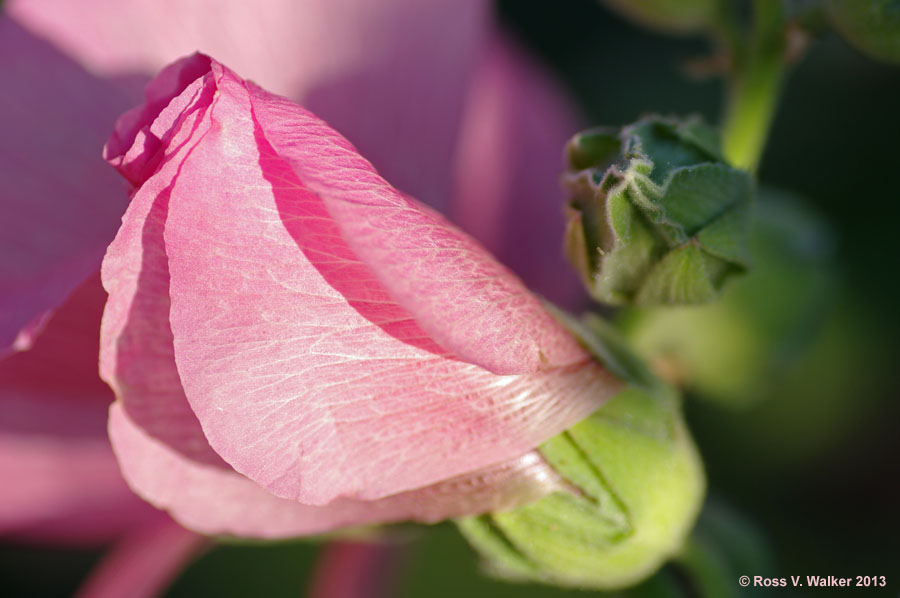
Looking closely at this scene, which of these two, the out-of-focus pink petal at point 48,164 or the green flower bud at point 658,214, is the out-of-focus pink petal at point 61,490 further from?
the green flower bud at point 658,214

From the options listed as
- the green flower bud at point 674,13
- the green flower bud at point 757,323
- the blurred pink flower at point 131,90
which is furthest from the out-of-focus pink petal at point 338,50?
the green flower bud at point 757,323

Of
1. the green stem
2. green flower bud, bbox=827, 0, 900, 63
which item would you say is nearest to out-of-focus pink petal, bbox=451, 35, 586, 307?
the green stem

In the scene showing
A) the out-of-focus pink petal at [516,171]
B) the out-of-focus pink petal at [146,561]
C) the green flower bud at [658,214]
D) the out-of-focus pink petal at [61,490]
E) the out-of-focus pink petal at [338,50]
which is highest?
the out-of-focus pink petal at [338,50]

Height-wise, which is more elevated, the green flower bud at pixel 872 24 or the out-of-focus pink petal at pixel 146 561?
the green flower bud at pixel 872 24

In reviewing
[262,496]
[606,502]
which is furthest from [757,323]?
[262,496]

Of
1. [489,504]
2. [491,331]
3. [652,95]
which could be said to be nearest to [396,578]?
[489,504]

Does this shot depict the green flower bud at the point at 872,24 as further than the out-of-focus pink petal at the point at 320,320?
Yes

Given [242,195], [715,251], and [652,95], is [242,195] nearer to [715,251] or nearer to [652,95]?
[715,251]
